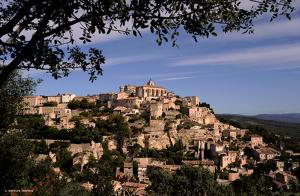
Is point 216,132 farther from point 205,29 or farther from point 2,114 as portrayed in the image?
point 205,29

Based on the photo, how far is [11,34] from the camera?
4637 mm

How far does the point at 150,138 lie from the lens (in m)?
58.7

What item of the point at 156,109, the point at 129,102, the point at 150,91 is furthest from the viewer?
the point at 150,91

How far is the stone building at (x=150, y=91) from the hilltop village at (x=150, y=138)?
619 centimetres

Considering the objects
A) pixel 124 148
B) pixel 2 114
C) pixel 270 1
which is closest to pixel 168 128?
pixel 124 148

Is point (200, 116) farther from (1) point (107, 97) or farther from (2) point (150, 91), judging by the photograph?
(1) point (107, 97)

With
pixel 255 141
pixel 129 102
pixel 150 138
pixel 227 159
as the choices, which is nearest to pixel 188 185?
pixel 227 159

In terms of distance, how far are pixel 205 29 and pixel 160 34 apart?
55cm

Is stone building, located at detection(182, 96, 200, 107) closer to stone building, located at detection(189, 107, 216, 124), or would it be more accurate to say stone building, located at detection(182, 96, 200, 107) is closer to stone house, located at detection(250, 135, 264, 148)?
stone building, located at detection(189, 107, 216, 124)

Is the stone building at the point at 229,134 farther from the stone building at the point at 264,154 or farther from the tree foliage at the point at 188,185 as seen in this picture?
the tree foliage at the point at 188,185

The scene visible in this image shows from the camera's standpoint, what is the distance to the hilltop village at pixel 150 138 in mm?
48969

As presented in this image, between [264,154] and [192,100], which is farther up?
[192,100]

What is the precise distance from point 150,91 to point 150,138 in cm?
2732

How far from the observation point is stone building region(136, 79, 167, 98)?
3312 inches
